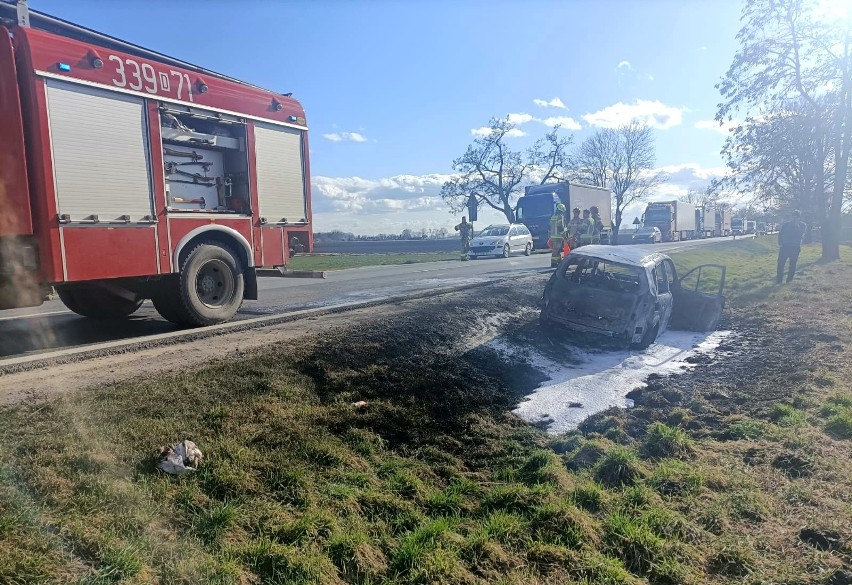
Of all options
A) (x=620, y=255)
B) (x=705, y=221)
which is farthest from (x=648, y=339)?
(x=705, y=221)

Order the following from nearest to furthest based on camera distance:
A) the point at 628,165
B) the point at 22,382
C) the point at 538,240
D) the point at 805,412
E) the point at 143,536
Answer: the point at 143,536 < the point at 22,382 < the point at 805,412 < the point at 538,240 < the point at 628,165

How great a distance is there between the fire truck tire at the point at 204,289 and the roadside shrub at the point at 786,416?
6.65m

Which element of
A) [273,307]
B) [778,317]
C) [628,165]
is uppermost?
[628,165]

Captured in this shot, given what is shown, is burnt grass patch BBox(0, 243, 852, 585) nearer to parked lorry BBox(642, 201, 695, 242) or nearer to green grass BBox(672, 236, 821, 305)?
green grass BBox(672, 236, 821, 305)

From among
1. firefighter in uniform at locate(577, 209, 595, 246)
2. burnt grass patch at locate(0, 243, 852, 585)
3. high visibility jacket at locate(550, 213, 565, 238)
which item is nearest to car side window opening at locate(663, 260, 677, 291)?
burnt grass patch at locate(0, 243, 852, 585)

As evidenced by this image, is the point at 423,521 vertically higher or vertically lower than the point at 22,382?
lower

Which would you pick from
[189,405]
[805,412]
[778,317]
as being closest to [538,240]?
[778,317]

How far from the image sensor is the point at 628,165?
61.9 m

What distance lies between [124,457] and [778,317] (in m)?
11.6

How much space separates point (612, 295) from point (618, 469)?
4615 mm

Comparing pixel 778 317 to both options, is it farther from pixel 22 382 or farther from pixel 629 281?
pixel 22 382

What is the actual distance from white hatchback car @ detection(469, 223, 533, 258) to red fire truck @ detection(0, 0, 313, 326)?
16409 mm

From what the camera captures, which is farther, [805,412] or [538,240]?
[538,240]

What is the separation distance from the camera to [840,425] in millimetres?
4891
